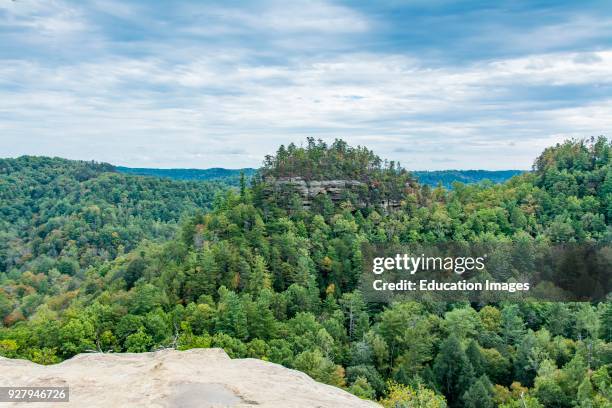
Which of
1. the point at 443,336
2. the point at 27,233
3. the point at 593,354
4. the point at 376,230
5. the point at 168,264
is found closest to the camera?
the point at 593,354

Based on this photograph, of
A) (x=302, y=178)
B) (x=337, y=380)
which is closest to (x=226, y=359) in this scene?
(x=337, y=380)

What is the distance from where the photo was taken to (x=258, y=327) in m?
53.2

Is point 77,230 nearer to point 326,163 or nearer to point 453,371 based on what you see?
point 326,163

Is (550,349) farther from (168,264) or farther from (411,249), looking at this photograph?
(168,264)

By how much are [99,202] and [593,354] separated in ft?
575

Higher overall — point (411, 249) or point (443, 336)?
point (411, 249)

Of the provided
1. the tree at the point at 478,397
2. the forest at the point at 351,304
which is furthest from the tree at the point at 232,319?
the tree at the point at 478,397

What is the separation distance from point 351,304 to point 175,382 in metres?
51.2

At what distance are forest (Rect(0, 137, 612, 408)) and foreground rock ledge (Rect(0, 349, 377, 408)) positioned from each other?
6639 millimetres

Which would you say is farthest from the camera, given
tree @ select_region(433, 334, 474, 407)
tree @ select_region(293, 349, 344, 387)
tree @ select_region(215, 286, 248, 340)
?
tree @ select_region(215, 286, 248, 340)

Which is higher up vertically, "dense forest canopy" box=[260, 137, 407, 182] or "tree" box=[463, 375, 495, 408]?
"dense forest canopy" box=[260, 137, 407, 182]

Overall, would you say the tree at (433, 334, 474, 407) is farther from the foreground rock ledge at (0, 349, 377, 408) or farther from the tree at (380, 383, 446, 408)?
the foreground rock ledge at (0, 349, 377, 408)

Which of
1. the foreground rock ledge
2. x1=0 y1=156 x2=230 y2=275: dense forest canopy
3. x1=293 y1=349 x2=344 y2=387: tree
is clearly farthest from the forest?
x1=0 y1=156 x2=230 y2=275: dense forest canopy

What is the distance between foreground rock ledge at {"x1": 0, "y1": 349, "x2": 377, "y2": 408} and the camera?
10758 mm
